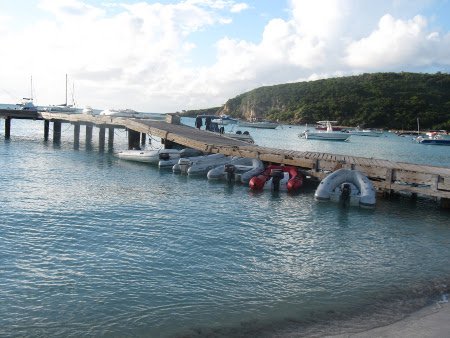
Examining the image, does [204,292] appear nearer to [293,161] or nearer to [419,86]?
[293,161]

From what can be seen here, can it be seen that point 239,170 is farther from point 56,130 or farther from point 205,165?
point 56,130

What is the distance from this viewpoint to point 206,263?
36.8ft

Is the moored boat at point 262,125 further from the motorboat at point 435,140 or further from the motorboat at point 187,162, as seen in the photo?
the motorboat at point 187,162

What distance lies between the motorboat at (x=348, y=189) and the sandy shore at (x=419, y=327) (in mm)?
10556

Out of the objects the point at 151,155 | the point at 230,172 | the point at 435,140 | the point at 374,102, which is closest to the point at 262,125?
the point at 374,102

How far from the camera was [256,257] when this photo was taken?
1185 cm

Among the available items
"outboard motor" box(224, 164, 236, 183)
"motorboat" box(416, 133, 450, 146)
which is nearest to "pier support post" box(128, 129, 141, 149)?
"outboard motor" box(224, 164, 236, 183)

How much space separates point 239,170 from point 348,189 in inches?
287

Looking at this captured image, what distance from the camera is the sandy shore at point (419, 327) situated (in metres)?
7.73

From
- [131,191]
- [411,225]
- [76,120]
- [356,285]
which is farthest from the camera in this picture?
[76,120]

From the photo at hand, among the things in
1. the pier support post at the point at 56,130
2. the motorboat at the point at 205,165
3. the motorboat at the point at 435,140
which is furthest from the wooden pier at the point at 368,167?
the motorboat at the point at 435,140

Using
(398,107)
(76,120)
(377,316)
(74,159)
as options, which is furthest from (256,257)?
(398,107)

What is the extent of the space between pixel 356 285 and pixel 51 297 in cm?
622

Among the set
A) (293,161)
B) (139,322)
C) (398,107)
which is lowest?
(139,322)
